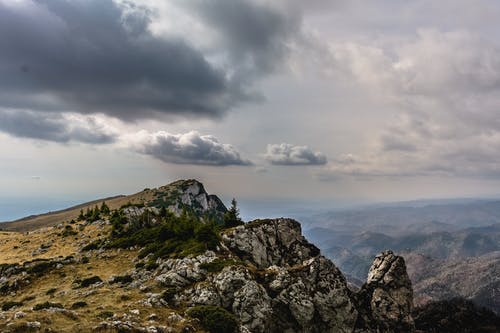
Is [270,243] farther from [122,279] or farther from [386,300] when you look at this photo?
[122,279]

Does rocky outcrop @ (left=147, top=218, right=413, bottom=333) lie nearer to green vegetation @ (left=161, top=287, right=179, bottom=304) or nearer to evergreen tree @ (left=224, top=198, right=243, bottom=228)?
green vegetation @ (left=161, top=287, right=179, bottom=304)

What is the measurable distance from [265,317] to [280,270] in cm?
945

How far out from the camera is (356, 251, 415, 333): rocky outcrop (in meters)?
50.8

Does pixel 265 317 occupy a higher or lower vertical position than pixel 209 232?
lower

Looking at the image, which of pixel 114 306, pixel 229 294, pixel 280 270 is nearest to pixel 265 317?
pixel 229 294

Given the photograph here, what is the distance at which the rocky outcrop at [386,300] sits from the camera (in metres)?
50.8

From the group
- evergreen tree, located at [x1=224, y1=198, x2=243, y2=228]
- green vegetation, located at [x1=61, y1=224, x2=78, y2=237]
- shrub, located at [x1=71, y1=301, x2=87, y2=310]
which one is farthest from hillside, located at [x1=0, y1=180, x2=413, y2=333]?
evergreen tree, located at [x1=224, y1=198, x2=243, y2=228]

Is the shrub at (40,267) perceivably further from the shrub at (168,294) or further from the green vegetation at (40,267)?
the shrub at (168,294)

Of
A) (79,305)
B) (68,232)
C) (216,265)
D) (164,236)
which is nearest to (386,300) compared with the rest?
(216,265)

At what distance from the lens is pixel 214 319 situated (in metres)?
32.0

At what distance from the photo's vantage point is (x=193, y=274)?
4272 cm

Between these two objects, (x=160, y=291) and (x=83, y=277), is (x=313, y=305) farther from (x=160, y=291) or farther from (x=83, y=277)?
(x=83, y=277)

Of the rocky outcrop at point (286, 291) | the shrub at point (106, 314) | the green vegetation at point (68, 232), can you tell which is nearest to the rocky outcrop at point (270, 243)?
the rocky outcrop at point (286, 291)

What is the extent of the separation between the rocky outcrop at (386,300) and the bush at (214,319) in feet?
85.5
